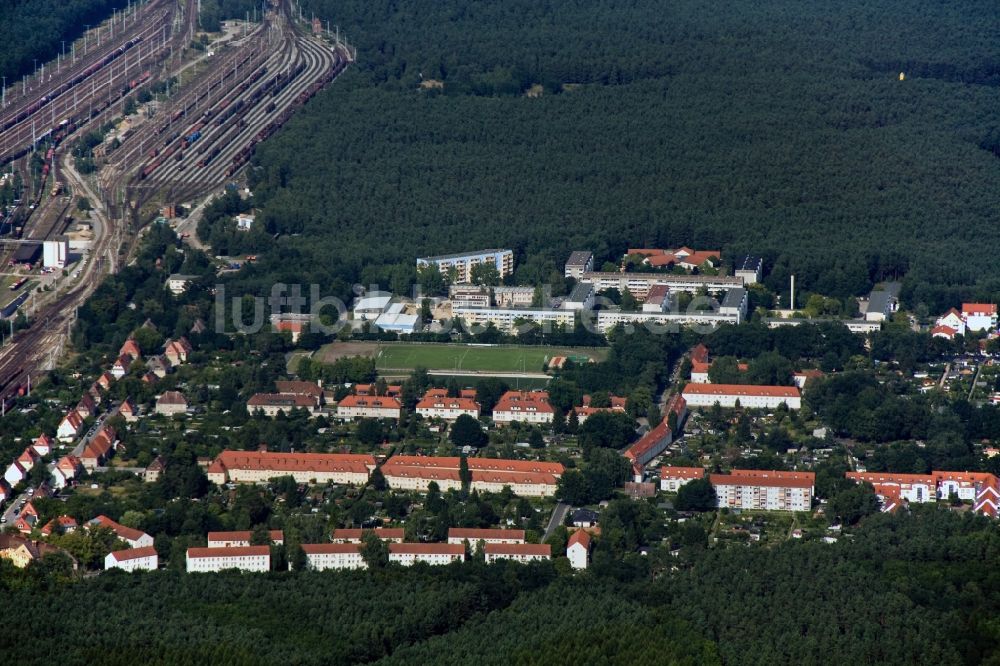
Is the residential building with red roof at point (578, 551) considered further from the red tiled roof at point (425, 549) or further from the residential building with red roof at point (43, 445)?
the residential building with red roof at point (43, 445)

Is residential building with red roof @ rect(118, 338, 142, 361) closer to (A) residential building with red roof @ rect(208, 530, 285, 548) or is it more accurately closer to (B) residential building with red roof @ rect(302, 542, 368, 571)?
(A) residential building with red roof @ rect(208, 530, 285, 548)

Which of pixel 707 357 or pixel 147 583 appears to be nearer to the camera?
pixel 147 583

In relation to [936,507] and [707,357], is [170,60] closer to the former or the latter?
[707,357]

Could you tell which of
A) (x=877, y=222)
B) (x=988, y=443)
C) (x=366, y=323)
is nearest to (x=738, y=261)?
(x=877, y=222)

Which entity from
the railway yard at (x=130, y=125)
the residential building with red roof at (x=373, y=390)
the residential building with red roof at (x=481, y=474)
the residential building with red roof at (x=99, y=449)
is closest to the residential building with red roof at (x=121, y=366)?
the railway yard at (x=130, y=125)

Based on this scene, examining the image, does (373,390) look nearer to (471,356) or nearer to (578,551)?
(471,356)

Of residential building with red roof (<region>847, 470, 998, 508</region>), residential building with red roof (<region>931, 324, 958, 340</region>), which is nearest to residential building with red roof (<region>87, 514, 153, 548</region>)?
residential building with red roof (<region>847, 470, 998, 508</region>)

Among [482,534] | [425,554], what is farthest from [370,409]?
[425,554]
